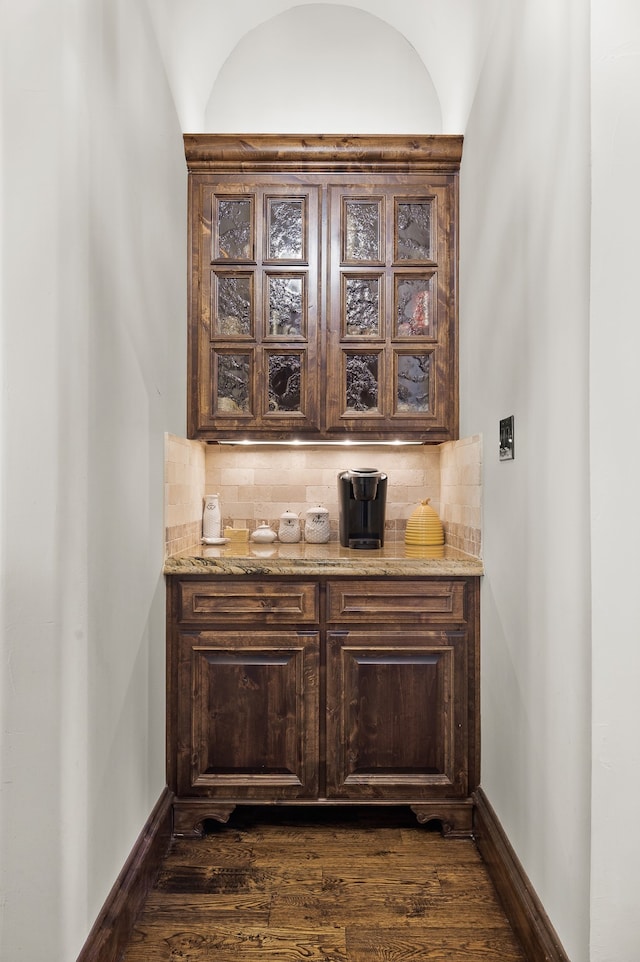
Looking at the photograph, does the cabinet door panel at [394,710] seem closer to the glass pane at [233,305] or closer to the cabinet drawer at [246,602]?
the cabinet drawer at [246,602]

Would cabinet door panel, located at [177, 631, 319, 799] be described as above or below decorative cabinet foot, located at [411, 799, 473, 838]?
above

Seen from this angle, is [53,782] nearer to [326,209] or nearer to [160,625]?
[160,625]

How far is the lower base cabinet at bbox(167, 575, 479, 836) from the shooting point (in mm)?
2127

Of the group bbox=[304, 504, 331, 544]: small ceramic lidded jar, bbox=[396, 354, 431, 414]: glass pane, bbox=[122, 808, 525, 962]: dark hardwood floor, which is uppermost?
bbox=[396, 354, 431, 414]: glass pane

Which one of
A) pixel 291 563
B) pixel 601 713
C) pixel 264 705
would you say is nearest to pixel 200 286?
pixel 291 563

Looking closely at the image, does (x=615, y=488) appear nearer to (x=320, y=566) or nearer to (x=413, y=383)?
(x=320, y=566)

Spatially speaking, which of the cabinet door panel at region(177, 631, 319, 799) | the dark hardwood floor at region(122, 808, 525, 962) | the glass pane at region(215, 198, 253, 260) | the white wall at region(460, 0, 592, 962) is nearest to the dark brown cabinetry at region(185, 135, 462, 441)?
the glass pane at region(215, 198, 253, 260)

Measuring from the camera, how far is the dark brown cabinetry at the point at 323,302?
245 cm

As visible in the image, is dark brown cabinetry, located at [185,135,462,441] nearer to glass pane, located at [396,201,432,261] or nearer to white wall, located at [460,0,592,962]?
glass pane, located at [396,201,432,261]

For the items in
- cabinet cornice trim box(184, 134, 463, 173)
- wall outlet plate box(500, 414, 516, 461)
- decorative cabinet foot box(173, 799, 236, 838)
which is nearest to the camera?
wall outlet plate box(500, 414, 516, 461)


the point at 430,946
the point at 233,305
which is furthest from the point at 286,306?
the point at 430,946

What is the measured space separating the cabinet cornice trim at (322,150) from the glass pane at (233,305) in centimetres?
47

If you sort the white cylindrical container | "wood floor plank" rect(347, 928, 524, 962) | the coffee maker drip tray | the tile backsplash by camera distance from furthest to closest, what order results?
the tile backsplash → the white cylindrical container → the coffee maker drip tray → "wood floor plank" rect(347, 928, 524, 962)

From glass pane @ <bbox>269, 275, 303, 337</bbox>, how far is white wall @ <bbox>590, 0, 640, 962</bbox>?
1409 mm
